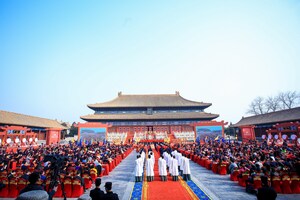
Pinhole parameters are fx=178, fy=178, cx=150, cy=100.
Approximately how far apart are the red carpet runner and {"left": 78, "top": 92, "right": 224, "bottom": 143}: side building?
70.0 ft

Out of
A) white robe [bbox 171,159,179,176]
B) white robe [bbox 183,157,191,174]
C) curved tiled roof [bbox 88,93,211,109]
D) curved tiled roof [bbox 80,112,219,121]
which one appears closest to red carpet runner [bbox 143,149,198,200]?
white robe [bbox 171,159,179,176]

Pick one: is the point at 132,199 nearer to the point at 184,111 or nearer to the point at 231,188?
the point at 231,188

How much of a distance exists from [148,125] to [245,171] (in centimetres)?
2578

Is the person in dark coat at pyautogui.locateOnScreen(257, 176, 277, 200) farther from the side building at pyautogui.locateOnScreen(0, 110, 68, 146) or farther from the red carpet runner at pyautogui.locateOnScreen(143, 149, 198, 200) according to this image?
the side building at pyautogui.locateOnScreen(0, 110, 68, 146)

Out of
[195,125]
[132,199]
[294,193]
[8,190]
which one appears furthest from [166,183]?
[195,125]

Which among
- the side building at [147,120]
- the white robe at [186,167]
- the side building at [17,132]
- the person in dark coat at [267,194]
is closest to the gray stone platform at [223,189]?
the white robe at [186,167]

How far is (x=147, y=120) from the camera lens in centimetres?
3381

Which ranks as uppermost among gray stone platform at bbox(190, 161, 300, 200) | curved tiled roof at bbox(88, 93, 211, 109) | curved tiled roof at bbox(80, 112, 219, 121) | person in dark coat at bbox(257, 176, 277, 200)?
curved tiled roof at bbox(88, 93, 211, 109)

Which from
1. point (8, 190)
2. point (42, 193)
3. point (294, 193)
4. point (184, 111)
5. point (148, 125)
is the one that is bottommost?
point (294, 193)

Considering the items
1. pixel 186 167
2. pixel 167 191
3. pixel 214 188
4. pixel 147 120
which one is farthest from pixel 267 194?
pixel 147 120

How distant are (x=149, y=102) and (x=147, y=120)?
6.23 meters

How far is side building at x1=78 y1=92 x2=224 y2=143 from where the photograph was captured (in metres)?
30.8

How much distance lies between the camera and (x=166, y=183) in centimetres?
884

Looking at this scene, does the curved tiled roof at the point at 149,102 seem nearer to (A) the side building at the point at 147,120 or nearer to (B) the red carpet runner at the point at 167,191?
(A) the side building at the point at 147,120
